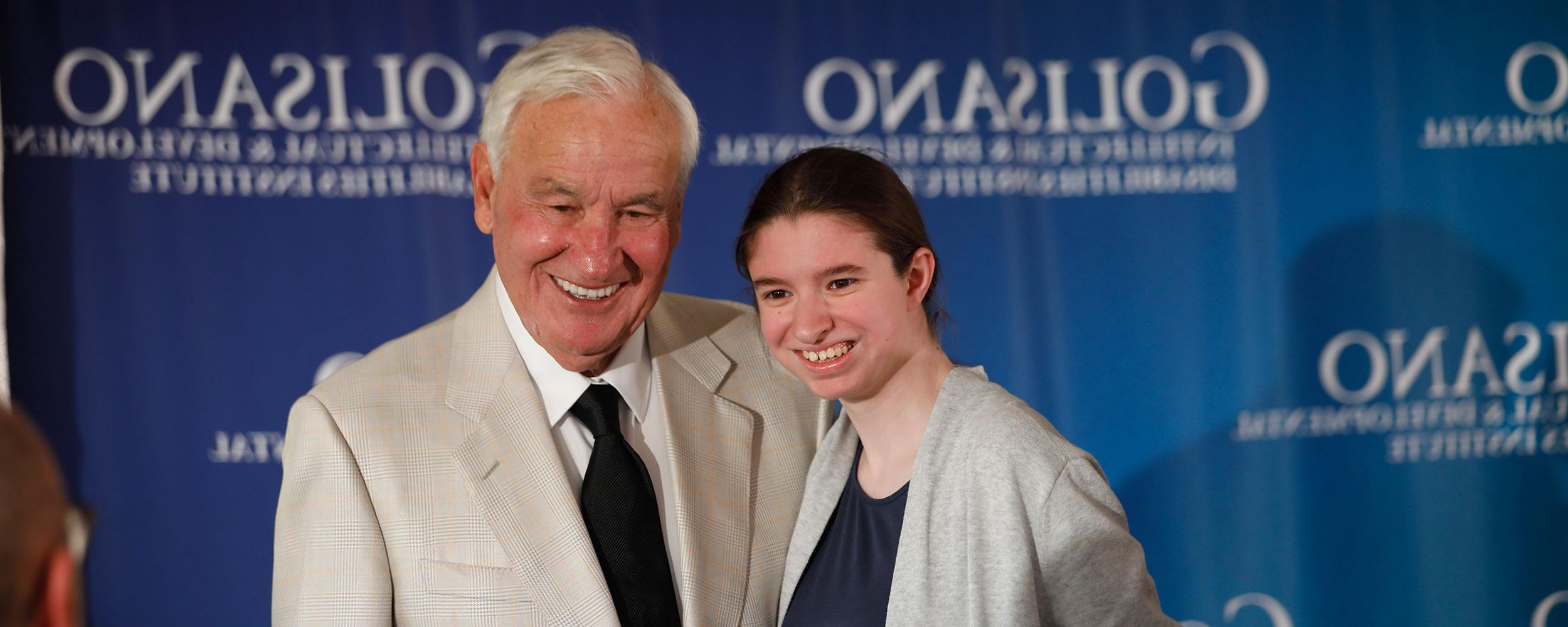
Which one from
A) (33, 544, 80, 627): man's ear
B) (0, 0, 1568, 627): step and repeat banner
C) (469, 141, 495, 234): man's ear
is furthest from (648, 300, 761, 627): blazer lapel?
(0, 0, 1568, 627): step and repeat banner

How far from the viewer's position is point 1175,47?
3.90 meters

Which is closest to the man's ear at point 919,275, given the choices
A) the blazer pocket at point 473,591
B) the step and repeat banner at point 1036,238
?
the blazer pocket at point 473,591

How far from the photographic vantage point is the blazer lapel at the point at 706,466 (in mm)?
1933

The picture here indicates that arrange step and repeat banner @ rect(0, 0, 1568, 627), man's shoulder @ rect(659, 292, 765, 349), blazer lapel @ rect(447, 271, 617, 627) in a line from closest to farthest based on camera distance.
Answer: blazer lapel @ rect(447, 271, 617, 627)
man's shoulder @ rect(659, 292, 765, 349)
step and repeat banner @ rect(0, 0, 1568, 627)

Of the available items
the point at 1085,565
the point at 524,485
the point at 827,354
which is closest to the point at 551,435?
the point at 524,485

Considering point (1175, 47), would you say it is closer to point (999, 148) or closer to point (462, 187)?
point (999, 148)

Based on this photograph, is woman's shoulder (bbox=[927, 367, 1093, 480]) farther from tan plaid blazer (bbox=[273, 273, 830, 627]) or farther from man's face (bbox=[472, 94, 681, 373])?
Result: man's face (bbox=[472, 94, 681, 373])

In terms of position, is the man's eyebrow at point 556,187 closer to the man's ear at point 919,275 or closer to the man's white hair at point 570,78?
the man's white hair at point 570,78

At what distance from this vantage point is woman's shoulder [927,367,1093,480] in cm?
176

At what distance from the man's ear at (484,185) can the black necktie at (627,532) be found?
380 millimetres

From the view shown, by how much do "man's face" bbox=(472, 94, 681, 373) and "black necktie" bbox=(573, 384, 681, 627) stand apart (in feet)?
0.54

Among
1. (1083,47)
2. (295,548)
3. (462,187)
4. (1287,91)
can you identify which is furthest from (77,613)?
(1287,91)

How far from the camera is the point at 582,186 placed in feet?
6.12

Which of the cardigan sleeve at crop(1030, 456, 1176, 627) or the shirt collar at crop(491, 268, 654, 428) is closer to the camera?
the cardigan sleeve at crop(1030, 456, 1176, 627)
